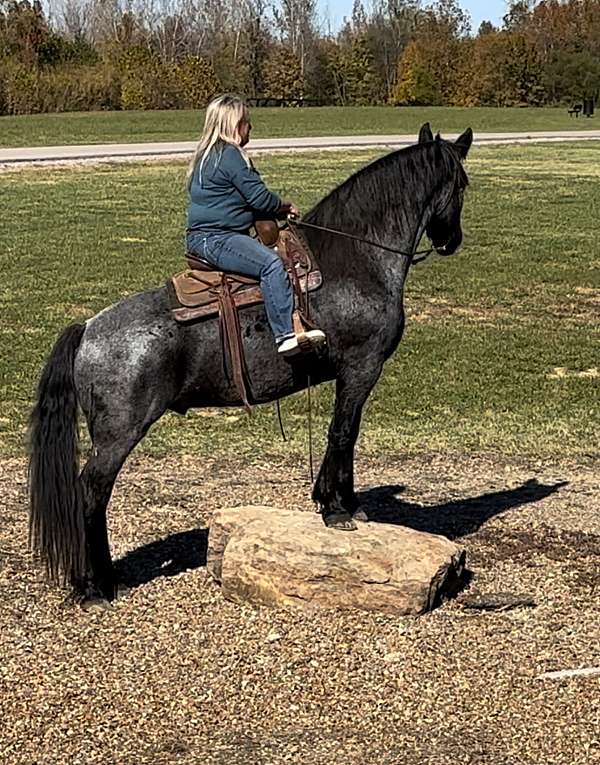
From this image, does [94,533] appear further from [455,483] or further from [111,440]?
[455,483]

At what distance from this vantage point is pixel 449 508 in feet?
26.0

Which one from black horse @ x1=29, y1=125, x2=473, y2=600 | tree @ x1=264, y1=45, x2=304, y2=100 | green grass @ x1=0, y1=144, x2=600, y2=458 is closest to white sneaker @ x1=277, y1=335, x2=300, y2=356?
black horse @ x1=29, y1=125, x2=473, y2=600

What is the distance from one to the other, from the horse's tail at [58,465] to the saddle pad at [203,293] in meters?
0.50


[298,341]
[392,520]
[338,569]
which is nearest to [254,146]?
[392,520]

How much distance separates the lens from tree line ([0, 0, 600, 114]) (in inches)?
2559

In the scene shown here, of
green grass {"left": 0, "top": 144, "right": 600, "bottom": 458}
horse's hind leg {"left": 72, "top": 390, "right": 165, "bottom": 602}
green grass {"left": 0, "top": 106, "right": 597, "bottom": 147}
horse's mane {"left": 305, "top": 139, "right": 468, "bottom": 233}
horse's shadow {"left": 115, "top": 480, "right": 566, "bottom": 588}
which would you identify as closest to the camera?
horse's hind leg {"left": 72, "top": 390, "right": 165, "bottom": 602}

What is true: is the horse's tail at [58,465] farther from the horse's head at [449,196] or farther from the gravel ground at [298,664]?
the horse's head at [449,196]

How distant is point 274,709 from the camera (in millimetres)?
5129

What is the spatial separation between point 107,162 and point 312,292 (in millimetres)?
29413

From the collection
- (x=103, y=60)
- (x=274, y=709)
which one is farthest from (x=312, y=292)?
(x=103, y=60)

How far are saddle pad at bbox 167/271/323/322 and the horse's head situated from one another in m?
0.90

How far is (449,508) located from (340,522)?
171cm

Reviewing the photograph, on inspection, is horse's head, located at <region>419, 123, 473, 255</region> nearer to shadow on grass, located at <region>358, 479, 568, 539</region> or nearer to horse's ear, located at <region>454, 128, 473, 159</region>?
horse's ear, located at <region>454, 128, 473, 159</region>

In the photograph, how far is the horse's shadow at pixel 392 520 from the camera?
6.80 meters
